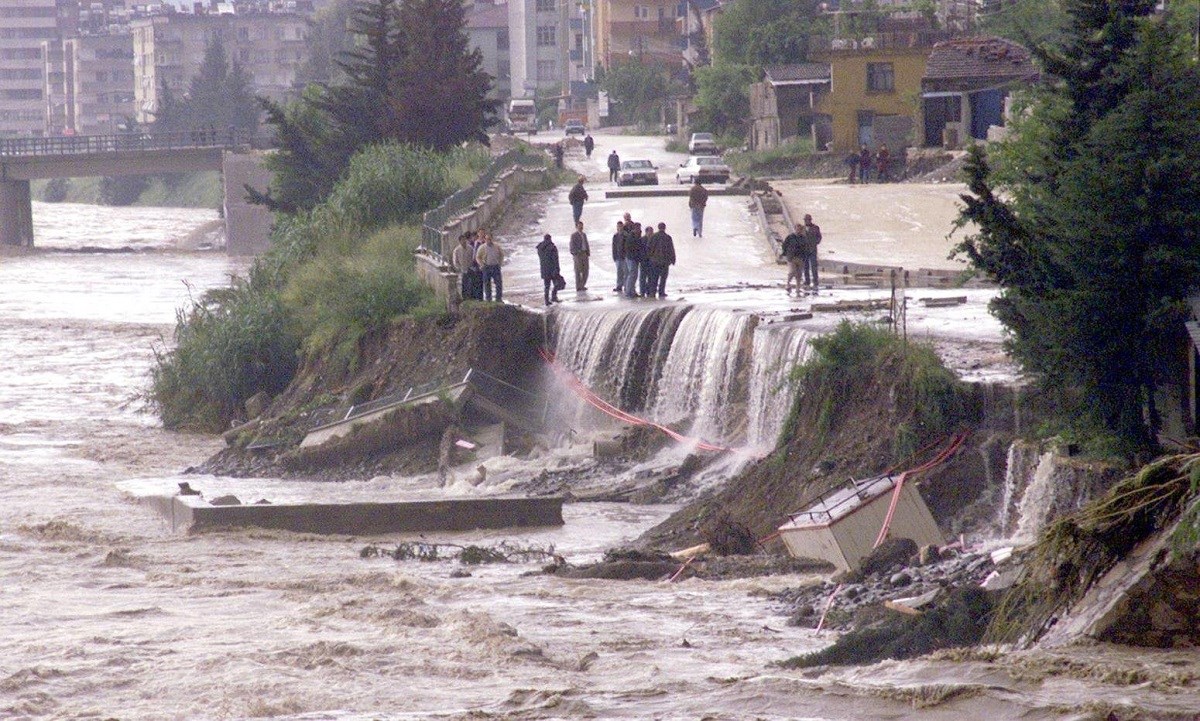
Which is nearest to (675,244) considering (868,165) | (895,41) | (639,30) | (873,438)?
(868,165)

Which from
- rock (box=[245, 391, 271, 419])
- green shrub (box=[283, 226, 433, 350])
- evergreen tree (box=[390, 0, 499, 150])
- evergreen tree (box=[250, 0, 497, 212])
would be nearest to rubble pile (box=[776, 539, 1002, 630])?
green shrub (box=[283, 226, 433, 350])

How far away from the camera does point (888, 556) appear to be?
18.5 meters

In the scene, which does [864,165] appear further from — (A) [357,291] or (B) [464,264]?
(B) [464,264]

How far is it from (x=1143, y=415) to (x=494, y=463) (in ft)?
39.1

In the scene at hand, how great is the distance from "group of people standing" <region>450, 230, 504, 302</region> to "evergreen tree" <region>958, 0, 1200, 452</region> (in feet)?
45.1

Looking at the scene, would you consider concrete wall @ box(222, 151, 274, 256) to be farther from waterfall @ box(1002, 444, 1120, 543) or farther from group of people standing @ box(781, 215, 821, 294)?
waterfall @ box(1002, 444, 1120, 543)

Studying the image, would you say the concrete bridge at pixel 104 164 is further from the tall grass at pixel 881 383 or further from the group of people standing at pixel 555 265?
the tall grass at pixel 881 383

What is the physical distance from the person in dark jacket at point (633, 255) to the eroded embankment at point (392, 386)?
1900mm

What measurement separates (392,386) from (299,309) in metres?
6.97

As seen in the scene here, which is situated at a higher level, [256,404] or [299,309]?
[299,309]

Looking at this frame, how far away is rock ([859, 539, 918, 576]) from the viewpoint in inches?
719

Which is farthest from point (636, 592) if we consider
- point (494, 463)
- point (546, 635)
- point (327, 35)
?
point (327, 35)

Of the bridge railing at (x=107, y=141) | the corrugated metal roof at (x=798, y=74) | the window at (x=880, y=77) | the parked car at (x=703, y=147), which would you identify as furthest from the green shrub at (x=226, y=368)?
the bridge railing at (x=107, y=141)

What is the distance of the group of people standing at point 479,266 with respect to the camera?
3184 centimetres
